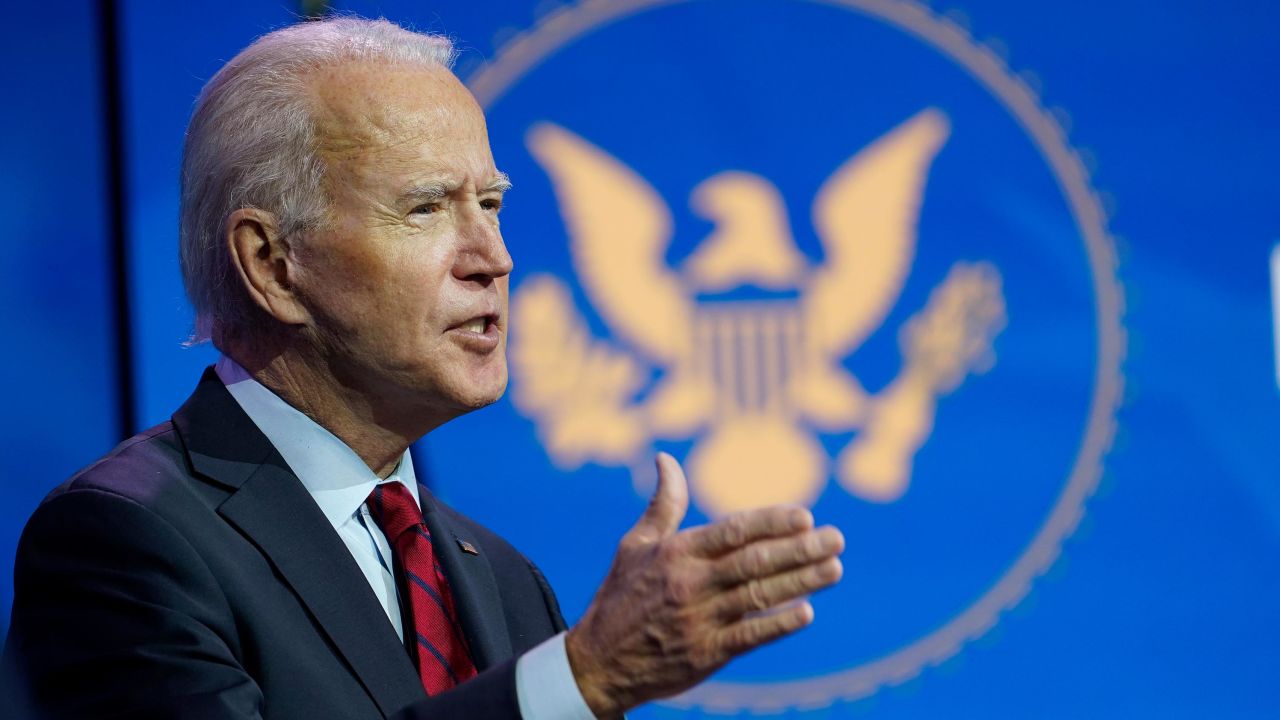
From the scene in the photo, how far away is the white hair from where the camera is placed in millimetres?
1399

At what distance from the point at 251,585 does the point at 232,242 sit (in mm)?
420

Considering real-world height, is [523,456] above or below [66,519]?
above

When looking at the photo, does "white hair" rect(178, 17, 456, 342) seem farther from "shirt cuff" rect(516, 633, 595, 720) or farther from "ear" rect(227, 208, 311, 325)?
"shirt cuff" rect(516, 633, 595, 720)

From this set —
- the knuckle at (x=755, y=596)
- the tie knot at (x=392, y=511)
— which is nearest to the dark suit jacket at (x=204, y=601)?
the tie knot at (x=392, y=511)

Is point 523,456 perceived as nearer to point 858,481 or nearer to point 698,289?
point 698,289

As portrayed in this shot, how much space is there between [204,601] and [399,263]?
42 cm

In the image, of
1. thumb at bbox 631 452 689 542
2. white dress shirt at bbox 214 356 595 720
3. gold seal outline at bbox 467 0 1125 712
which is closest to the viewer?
thumb at bbox 631 452 689 542

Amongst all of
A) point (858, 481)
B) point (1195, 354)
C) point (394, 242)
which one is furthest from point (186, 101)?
point (1195, 354)

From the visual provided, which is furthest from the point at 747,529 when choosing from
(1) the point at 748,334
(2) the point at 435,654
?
(1) the point at 748,334

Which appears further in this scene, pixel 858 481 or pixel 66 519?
pixel 858 481

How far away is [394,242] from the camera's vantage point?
139 cm

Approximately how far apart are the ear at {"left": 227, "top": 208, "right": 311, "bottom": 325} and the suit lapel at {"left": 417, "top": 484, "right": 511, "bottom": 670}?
30cm

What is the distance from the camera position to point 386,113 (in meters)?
1.40

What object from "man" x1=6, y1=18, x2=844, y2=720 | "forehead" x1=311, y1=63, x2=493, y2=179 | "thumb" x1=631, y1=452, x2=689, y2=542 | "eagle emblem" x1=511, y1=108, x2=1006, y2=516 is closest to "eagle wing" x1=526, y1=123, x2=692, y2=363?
"eagle emblem" x1=511, y1=108, x2=1006, y2=516
